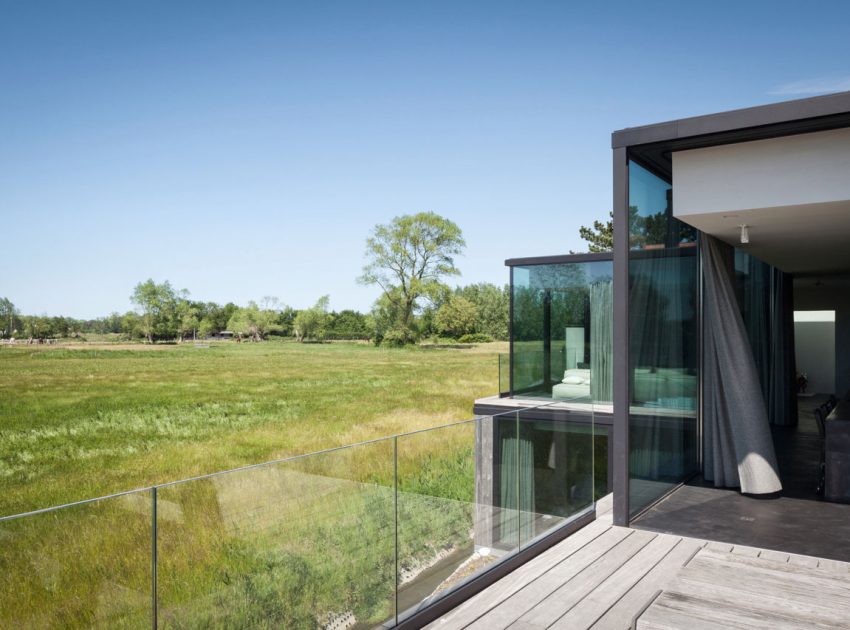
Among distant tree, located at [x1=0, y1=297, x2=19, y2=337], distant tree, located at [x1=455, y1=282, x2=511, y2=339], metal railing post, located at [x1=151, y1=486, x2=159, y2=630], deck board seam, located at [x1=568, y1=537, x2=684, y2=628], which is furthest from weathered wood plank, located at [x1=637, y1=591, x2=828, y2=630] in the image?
distant tree, located at [x1=455, y1=282, x2=511, y2=339]

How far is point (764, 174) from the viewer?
4.48 m

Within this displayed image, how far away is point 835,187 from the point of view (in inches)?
168

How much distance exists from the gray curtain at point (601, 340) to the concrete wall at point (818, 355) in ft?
26.6

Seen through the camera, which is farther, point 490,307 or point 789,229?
point 490,307

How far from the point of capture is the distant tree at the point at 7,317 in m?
41.5

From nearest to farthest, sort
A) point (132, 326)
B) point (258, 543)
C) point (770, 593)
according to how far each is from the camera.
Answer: point (258, 543), point (770, 593), point (132, 326)

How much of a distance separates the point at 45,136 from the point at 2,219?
11.0 m

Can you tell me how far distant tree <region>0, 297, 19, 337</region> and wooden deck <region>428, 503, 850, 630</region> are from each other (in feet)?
151

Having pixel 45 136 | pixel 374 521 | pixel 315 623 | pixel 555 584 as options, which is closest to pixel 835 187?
pixel 555 584

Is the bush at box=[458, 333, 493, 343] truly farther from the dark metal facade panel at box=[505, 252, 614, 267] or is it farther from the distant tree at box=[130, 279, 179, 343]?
the dark metal facade panel at box=[505, 252, 614, 267]

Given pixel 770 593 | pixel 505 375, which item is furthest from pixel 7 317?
pixel 770 593

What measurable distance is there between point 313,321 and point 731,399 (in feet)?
180

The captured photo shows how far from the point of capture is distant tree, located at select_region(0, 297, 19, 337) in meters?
41.5

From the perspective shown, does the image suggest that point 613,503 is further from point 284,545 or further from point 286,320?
point 286,320
